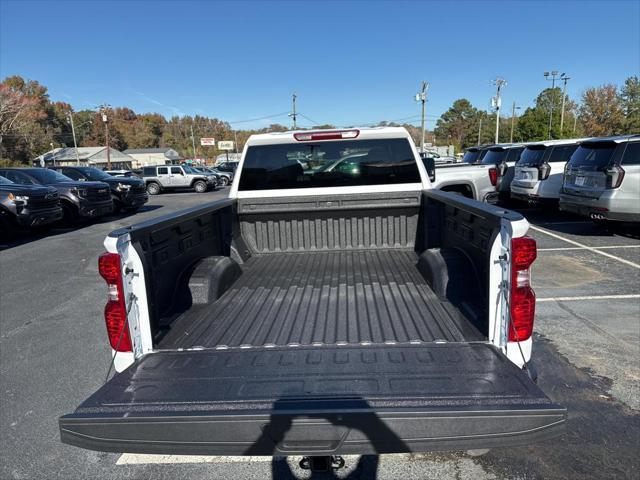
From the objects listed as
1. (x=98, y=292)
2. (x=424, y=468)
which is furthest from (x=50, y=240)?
(x=424, y=468)

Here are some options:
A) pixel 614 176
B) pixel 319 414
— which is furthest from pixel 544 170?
pixel 319 414

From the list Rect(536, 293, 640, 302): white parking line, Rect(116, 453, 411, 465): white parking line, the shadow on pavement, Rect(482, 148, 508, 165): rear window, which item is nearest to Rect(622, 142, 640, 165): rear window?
Rect(536, 293, 640, 302): white parking line

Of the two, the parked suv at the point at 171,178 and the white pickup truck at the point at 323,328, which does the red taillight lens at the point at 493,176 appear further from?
the parked suv at the point at 171,178

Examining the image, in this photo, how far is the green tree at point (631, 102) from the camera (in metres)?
60.5

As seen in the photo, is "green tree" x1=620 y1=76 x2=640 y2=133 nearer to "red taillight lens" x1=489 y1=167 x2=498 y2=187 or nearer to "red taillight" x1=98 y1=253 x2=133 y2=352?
"red taillight lens" x1=489 y1=167 x2=498 y2=187

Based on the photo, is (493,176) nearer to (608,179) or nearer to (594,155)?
(594,155)

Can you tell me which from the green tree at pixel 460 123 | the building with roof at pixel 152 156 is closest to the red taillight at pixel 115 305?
the building with roof at pixel 152 156

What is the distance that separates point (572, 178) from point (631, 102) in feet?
224

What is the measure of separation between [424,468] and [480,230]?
1.55 m

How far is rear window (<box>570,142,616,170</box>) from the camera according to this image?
29.1ft

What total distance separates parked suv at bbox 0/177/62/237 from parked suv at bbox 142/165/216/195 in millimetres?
16301

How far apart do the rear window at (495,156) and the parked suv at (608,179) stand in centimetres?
514

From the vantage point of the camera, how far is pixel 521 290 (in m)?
2.31

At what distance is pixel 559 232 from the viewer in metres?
10.3
